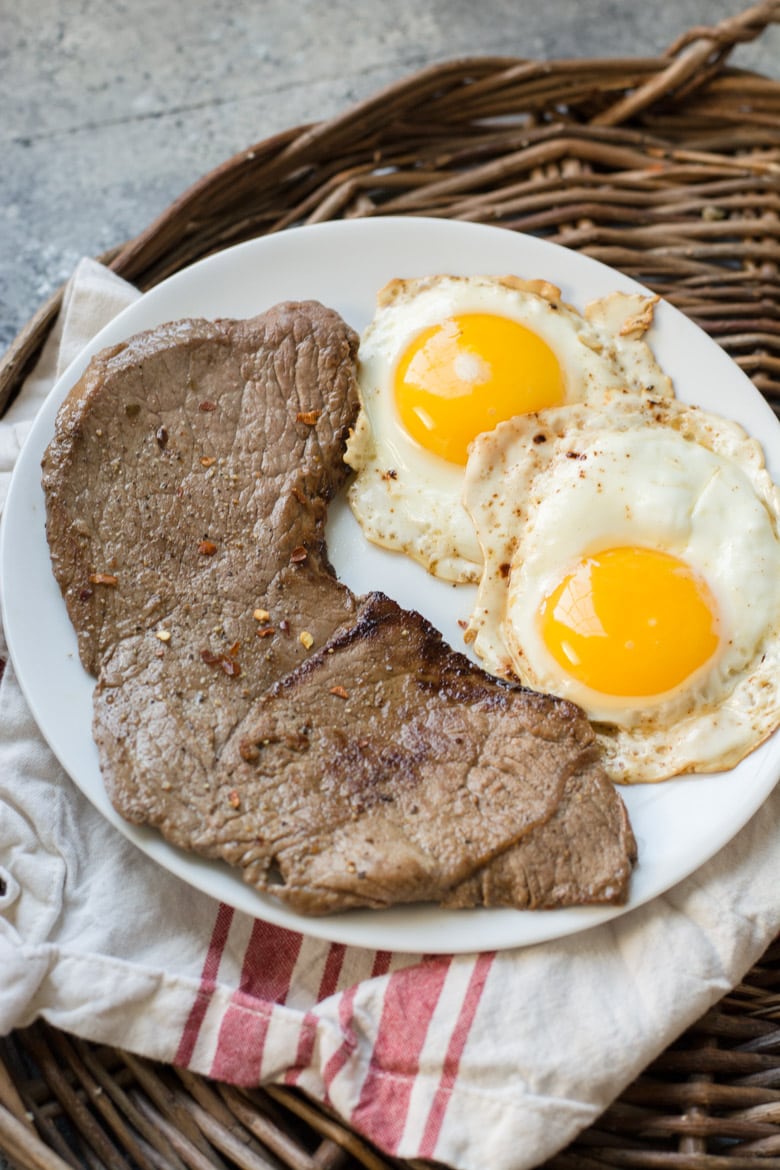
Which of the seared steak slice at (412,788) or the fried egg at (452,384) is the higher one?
the fried egg at (452,384)

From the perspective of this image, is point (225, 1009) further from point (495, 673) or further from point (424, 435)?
point (424, 435)

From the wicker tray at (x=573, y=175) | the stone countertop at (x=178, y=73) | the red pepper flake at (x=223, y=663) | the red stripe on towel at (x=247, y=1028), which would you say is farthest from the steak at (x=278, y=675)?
the stone countertop at (x=178, y=73)

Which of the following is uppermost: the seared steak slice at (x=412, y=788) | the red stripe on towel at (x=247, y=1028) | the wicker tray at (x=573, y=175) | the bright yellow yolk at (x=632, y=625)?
the wicker tray at (x=573, y=175)

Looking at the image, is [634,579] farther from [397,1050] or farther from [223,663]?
[397,1050]

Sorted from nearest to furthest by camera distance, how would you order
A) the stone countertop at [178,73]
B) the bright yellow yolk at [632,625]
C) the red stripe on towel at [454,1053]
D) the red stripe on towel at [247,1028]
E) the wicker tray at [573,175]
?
the red stripe on towel at [454,1053] → the red stripe on towel at [247,1028] → the bright yellow yolk at [632,625] → the wicker tray at [573,175] → the stone countertop at [178,73]

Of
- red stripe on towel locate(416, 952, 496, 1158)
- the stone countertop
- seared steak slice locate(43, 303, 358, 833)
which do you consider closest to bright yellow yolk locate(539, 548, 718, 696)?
seared steak slice locate(43, 303, 358, 833)

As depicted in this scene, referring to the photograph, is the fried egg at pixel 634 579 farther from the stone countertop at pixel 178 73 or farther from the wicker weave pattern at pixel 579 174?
the stone countertop at pixel 178 73
